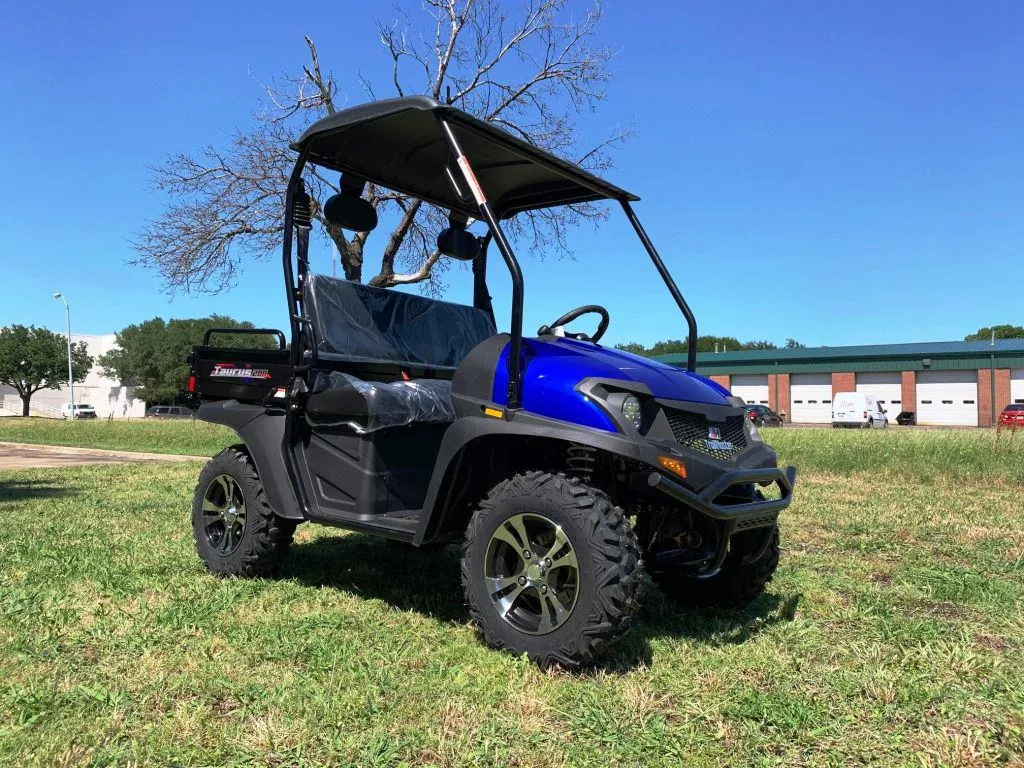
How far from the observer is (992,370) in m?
45.5

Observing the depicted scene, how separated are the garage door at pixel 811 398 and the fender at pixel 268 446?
167 feet

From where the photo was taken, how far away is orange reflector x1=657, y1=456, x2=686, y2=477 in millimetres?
3072

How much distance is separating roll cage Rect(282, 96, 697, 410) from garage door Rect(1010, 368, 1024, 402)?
49416 mm

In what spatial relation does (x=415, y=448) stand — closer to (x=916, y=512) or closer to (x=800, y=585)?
(x=800, y=585)

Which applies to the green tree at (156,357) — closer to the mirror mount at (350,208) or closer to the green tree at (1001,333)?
the mirror mount at (350,208)

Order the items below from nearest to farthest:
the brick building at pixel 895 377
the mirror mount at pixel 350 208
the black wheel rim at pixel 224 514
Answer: the mirror mount at pixel 350 208
the black wheel rim at pixel 224 514
the brick building at pixel 895 377

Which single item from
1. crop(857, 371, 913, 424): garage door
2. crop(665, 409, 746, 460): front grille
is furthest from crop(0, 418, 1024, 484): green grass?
crop(857, 371, 913, 424): garage door

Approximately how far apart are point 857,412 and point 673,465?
42.5 meters

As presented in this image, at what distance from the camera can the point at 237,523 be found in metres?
4.74

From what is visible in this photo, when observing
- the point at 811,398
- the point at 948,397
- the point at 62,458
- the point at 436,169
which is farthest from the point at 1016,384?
the point at 436,169

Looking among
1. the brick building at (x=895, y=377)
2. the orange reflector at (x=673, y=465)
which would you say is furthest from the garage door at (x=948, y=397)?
the orange reflector at (x=673, y=465)

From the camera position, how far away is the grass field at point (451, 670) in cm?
251

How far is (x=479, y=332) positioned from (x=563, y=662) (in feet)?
9.36

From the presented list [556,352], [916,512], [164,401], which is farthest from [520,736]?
[164,401]
